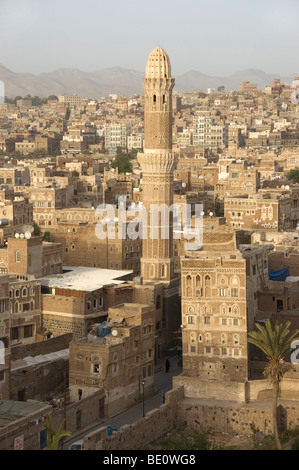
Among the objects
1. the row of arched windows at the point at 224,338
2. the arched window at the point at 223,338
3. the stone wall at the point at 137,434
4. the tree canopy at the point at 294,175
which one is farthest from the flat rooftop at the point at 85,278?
the tree canopy at the point at 294,175

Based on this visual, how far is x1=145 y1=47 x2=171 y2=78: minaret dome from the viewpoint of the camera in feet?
106

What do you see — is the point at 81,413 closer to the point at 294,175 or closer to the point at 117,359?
the point at 117,359

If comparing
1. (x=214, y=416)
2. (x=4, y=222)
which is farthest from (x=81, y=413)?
(x=4, y=222)

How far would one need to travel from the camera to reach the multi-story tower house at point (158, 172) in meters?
32.1

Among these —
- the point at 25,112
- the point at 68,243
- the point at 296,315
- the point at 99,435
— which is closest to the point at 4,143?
the point at 25,112

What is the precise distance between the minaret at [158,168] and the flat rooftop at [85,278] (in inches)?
38.7

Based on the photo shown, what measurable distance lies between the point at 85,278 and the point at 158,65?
6478mm

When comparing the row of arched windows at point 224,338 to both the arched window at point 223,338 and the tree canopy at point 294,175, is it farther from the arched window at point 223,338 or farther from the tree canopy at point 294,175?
the tree canopy at point 294,175

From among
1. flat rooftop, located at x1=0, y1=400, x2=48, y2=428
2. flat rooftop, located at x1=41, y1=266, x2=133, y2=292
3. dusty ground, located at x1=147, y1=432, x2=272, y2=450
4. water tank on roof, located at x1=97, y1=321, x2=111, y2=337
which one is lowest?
dusty ground, located at x1=147, y1=432, x2=272, y2=450

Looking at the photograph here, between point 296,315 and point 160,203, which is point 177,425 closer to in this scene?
point 296,315

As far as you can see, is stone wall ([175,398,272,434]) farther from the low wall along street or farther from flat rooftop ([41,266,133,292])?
flat rooftop ([41,266,133,292])

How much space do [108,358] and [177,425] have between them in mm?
2084

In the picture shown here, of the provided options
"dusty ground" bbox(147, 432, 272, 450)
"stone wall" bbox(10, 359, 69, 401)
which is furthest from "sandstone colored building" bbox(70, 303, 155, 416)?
"dusty ground" bbox(147, 432, 272, 450)
